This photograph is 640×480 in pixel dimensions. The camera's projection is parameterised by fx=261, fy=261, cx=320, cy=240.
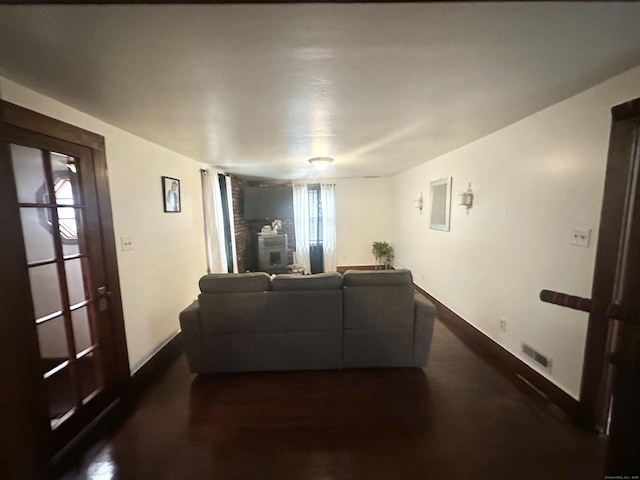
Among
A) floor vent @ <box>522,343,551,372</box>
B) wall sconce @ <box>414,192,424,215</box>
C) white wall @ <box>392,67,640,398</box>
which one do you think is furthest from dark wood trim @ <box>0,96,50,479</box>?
wall sconce @ <box>414,192,424,215</box>

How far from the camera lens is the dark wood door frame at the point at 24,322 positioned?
74cm

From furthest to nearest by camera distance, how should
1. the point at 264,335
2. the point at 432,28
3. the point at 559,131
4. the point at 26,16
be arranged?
1. the point at 264,335
2. the point at 559,131
3. the point at 432,28
4. the point at 26,16

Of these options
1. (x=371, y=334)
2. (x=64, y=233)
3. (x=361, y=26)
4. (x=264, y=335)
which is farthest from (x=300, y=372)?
(x=361, y=26)

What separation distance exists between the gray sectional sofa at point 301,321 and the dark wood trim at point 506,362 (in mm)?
736

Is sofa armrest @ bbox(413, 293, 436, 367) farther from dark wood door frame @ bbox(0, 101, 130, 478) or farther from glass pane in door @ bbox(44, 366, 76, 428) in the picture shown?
glass pane in door @ bbox(44, 366, 76, 428)

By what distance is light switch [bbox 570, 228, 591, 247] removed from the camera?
1.69 metres

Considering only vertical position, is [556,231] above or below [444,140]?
below

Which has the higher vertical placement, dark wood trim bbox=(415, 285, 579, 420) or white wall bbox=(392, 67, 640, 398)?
white wall bbox=(392, 67, 640, 398)

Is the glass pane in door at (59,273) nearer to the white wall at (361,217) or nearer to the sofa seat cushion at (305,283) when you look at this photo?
the sofa seat cushion at (305,283)

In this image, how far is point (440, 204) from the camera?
3.65 m

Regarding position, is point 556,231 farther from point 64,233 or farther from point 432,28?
point 64,233

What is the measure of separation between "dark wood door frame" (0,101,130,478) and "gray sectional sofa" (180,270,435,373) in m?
0.66

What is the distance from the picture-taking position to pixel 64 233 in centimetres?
170

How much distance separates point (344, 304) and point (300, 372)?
2.49 ft
